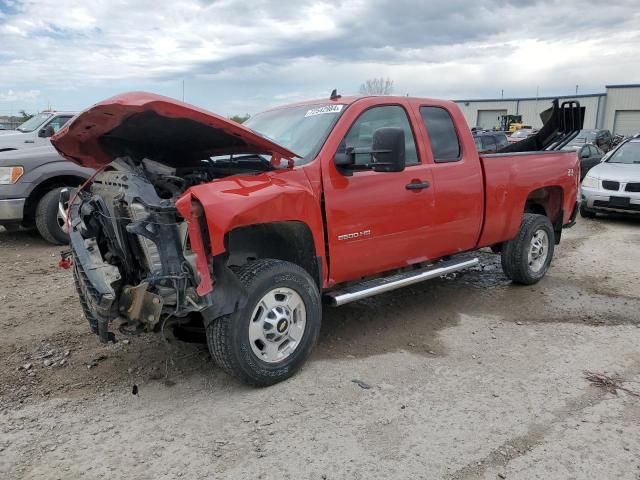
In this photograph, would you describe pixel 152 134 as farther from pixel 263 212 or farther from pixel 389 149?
pixel 389 149

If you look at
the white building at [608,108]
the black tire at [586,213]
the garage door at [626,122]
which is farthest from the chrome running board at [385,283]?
the garage door at [626,122]

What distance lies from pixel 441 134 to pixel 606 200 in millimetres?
7054

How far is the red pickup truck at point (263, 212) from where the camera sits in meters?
3.30

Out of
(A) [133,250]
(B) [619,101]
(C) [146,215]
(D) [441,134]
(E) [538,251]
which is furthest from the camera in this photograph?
(B) [619,101]

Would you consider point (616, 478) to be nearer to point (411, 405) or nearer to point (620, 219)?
point (411, 405)

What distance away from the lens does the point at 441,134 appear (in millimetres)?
5109

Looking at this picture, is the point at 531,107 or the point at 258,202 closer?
the point at 258,202

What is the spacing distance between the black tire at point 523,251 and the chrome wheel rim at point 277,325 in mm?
3210

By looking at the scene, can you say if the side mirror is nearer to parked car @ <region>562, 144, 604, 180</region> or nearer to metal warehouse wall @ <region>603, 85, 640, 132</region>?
parked car @ <region>562, 144, 604, 180</region>

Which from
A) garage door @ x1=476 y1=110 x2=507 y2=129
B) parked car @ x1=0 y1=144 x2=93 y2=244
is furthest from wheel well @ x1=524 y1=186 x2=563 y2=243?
garage door @ x1=476 y1=110 x2=507 y2=129

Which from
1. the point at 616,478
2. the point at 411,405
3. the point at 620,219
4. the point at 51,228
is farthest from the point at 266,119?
the point at 620,219

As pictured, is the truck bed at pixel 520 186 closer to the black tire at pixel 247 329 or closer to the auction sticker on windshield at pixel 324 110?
→ the auction sticker on windshield at pixel 324 110

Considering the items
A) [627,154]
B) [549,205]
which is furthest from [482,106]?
[549,205]

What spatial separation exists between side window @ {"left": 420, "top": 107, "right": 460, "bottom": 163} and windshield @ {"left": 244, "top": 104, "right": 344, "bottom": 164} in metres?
1.01
